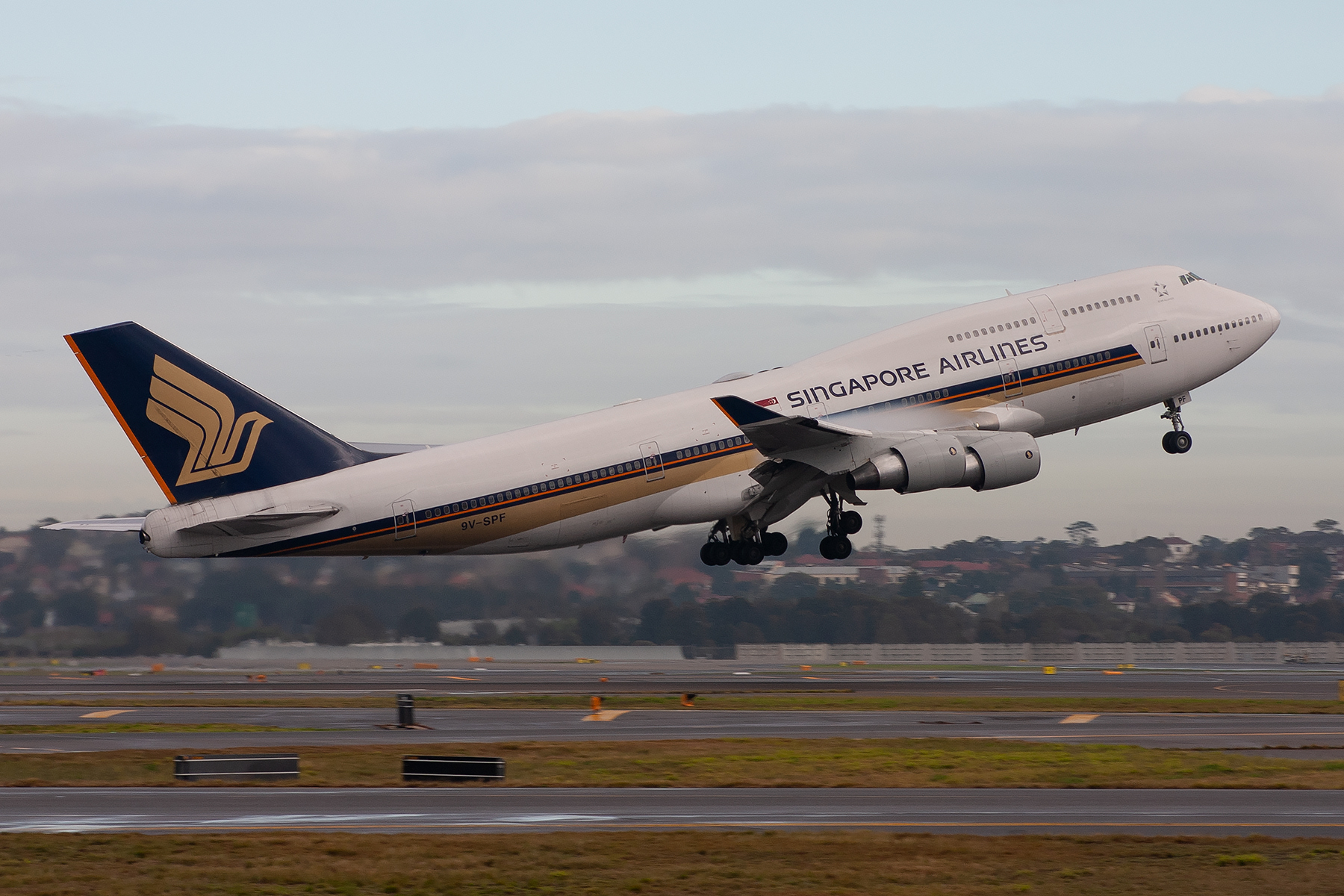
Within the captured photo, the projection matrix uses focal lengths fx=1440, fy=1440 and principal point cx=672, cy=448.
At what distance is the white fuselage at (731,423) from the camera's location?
43.6 m

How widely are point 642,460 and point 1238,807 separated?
24151 mm

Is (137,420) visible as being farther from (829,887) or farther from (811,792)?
(829,887)

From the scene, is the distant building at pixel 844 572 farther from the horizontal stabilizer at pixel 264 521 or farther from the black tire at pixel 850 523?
the horizontal stabilizer at pixel 264 521

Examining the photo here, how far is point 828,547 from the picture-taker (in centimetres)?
4906

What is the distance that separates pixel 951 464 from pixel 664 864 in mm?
27606

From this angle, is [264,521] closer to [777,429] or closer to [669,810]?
[777,429]

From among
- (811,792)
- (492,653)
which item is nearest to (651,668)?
(492,653)

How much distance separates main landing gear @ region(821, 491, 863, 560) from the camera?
161 feet

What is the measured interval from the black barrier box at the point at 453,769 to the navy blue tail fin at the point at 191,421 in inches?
709

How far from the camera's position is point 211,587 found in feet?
206

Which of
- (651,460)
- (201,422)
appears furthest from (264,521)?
(651,460)

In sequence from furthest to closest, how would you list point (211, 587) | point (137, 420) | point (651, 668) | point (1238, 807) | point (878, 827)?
point (651, 668), point (211, 587), point (137, 420), point (1238, 807), point (878, 827)

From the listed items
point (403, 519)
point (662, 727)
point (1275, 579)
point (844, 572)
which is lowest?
point (662, 727)

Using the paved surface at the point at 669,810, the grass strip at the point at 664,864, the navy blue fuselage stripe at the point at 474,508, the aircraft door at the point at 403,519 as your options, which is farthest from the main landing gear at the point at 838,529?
the grass strip at the point at 664,864
